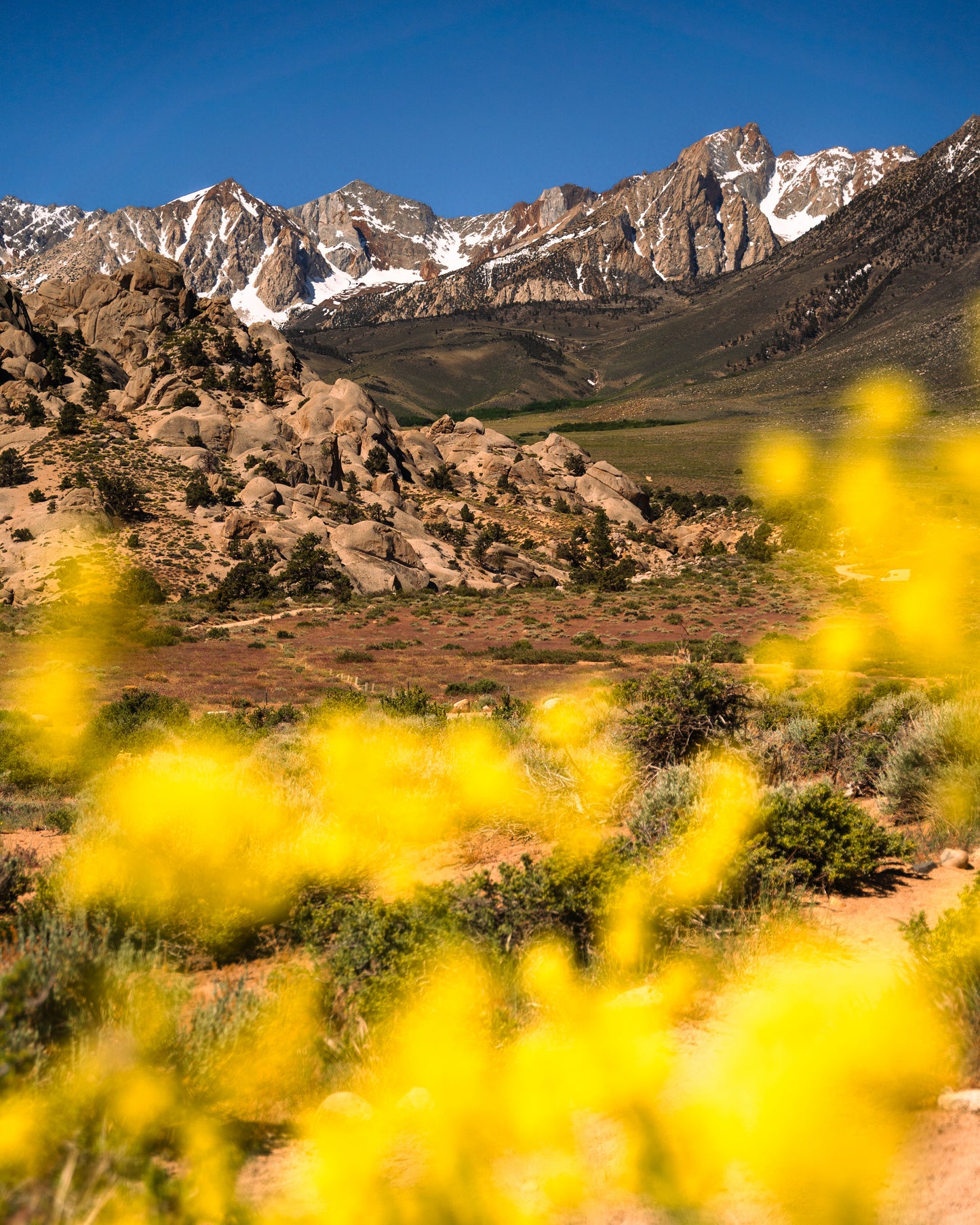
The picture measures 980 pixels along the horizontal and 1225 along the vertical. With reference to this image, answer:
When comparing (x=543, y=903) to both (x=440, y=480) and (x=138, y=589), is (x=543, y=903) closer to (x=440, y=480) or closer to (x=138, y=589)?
(x=138, y=589)

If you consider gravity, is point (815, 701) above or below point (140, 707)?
below

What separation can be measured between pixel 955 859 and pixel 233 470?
62.8m

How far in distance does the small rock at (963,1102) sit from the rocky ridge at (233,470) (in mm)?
46610

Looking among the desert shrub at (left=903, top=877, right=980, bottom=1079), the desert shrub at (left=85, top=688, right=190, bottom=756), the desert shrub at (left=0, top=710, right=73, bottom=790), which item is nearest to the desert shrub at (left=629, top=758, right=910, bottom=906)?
the desert shrub at (left=903, top=877, right=980, bottom=1079)

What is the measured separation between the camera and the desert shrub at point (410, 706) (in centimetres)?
1638

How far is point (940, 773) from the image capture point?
8.51 meters

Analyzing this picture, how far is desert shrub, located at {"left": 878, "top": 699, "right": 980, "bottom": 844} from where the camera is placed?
8062 millimetres

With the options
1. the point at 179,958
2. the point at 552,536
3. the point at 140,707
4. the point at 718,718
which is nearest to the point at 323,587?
the point at 552,536

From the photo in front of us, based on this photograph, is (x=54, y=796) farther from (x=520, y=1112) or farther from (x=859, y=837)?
(x=859, y=837)

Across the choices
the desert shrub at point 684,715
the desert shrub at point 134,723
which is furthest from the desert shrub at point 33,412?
the desert shrub at point 684,715

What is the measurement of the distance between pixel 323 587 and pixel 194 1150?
46.3 metres

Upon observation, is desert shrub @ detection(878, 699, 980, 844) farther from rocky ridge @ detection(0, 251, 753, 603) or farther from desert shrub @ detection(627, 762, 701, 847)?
rocky ridge @ detection(0, 251, 753, 603)

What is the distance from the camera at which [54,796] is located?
12.0 meters

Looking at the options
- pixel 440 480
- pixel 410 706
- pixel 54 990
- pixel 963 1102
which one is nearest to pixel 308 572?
pixel 440 480
